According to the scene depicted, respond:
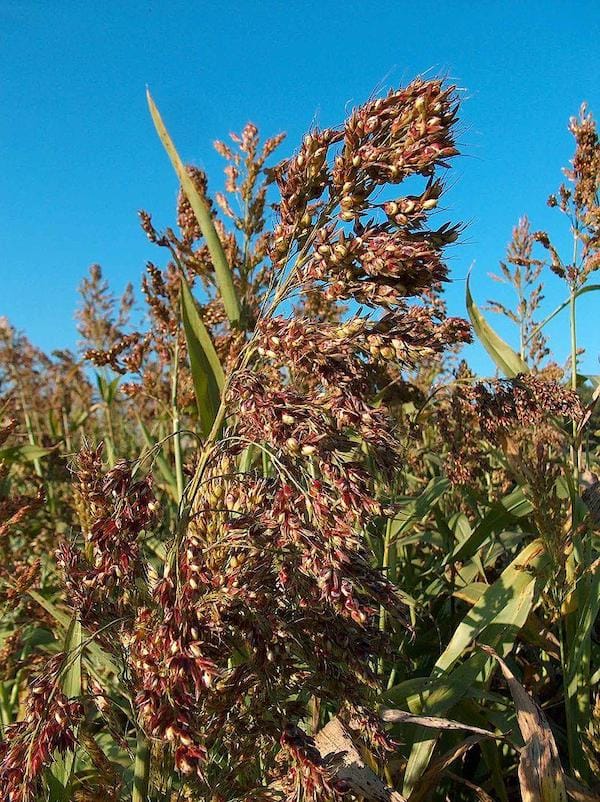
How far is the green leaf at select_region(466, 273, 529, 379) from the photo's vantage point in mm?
3078

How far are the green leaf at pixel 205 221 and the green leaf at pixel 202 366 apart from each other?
99 mm

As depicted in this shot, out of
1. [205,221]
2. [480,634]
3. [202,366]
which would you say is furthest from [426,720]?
[205,221]

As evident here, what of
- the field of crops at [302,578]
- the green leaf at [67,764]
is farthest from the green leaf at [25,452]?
the green leaf at [67,764]

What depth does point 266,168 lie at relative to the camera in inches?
122

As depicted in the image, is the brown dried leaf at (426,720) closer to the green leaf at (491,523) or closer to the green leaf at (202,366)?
the green leaf at (202,366)

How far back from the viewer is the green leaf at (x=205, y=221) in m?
1.66

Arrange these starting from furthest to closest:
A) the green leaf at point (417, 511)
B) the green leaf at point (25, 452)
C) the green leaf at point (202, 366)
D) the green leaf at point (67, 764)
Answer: the green leaf at point (25, 452) < the green leaf at point (417, 511) < the green leaf at point (202, 366) < the green leaf at point (67, 764)

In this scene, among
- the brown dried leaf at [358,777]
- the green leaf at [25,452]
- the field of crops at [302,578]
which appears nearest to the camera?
the field of crops at [302,578]

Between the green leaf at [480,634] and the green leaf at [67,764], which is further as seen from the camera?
the green leaf at [480,634]

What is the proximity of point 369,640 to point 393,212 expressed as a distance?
2.60 ft

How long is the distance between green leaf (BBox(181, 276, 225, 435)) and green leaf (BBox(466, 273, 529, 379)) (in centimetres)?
165

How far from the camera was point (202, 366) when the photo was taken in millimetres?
1675

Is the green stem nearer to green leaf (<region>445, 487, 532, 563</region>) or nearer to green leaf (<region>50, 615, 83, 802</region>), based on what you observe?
green leaf (<region>50, 615, 83, 802</region>)

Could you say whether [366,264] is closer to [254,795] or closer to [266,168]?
[254,795]
